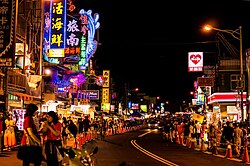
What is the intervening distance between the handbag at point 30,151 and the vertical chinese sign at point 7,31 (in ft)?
41.0

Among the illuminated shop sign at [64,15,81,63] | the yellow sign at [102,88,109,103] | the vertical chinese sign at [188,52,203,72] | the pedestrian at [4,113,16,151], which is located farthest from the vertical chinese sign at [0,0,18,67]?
the yellow sign at [102,88,109,103]

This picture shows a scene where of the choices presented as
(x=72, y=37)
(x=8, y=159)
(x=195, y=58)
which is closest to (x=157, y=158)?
(x=8, y=159)

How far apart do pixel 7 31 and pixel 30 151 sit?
13534mm

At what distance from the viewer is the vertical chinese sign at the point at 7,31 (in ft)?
75.9

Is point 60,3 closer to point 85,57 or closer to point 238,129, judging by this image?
point 85,57

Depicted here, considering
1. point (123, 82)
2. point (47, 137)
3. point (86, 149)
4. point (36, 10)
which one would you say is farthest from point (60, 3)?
point (123, 82)

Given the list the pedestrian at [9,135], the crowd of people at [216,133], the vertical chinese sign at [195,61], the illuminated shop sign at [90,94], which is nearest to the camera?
the pedestrian at [9,135]

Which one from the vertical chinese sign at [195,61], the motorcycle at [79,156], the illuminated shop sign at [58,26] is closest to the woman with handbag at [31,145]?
the motorcycle at [79,156]

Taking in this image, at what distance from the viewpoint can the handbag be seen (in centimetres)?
1117

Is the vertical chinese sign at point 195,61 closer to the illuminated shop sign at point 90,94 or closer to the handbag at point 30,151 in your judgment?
the illuminated shop sign at point 90,94

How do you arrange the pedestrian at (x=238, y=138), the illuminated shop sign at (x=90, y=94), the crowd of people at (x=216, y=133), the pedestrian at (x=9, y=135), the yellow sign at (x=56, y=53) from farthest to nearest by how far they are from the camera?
Result: the illuminated shop sign at (x=90, y=94) < the yellow sign at (x=56, y=53) < the crowd of people at (x=216, y=133) < the pedestrian at (x=238, y=138) < the pedestrian at (x=9, y=135)

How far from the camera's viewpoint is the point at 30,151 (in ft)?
36.8

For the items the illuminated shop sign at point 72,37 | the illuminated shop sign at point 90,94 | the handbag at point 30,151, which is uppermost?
the illuminated shop sign at point 72,37

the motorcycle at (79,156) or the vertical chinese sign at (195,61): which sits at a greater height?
the vertical chinese sign at (195,61)
